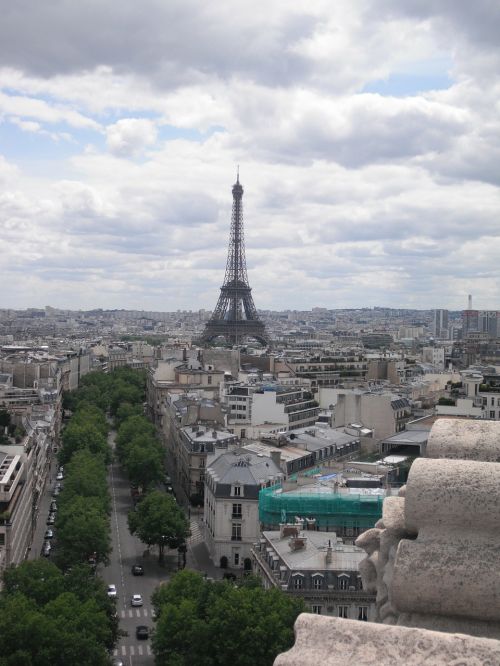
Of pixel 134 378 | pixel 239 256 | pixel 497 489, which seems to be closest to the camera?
pixel 497 489

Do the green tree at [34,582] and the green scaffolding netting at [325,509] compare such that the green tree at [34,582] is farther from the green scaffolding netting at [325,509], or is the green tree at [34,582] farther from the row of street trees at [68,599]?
the green scaffolding netting at [325,509]

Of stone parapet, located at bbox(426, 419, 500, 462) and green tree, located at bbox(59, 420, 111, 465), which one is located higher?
stone parapet, located at bbox(426, 419, 500, 462)

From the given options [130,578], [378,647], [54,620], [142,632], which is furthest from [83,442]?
[378,647]

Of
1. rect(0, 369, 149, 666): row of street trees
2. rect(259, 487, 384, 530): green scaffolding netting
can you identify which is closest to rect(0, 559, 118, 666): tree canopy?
rect(0, 369, 149, 666): row of street trees

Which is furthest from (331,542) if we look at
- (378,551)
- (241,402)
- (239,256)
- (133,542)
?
(239,256)

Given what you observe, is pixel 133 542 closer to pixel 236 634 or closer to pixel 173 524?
pixel 173 524

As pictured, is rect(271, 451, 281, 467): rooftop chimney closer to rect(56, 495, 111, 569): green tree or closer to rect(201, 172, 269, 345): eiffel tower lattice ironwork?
rect(56, 495, 111, 569): green tree

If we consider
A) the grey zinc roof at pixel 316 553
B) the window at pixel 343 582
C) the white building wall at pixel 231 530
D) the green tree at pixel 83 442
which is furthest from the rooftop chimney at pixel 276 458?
the green tree at pixel 83 442
